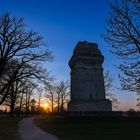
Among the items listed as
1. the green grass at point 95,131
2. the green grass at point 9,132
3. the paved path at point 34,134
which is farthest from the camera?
the green grass at point 9,132

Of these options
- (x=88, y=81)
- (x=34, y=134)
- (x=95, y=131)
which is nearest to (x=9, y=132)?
(x=34, y=134)

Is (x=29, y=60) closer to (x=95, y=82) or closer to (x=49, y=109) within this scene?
(x=95, y=82)

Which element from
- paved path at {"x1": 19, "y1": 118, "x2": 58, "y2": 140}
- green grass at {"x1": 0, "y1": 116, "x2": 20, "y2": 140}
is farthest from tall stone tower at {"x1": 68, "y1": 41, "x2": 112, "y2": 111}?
paved path at {"x1": 19, "y1": 118, "x2": 58, "y2": 140}

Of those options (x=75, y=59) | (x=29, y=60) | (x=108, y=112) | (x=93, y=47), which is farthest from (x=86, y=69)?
(x=29, y=60)

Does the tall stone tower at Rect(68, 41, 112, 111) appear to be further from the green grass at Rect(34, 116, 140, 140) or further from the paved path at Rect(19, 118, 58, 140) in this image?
the paved path at Rect(19, 118, 58, 140)

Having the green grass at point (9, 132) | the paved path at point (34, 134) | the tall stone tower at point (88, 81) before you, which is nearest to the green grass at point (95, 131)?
the paved path at point (34, 134)

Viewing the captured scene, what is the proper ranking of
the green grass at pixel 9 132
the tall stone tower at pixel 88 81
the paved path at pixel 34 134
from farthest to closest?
the tall stone tower at pixel 88 81
the green grass at pixel 9 132
the paved path at pixel 34 134

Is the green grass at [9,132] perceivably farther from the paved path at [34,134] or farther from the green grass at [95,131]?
the green grass at [95,131]

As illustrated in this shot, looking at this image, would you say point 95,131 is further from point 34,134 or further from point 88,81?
point 88,81

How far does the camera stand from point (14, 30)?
890 inches

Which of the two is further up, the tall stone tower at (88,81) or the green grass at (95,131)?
the tall stone tower at (88,81)

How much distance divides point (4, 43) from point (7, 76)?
11.9 ft

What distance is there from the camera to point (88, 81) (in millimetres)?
41062

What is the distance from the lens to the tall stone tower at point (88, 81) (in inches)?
1538
